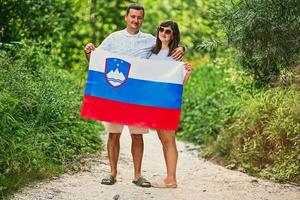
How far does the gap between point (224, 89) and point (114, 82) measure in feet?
17.8

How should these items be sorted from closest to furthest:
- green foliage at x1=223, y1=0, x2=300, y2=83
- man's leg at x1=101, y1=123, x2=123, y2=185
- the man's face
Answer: green foliage at x1=223, y1=0, x2=300, y2=83 < the man's face < man's leg at x1=101, y1=123, x2=123, y2=185

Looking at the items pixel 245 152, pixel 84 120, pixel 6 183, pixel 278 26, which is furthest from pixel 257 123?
pixel 6 183

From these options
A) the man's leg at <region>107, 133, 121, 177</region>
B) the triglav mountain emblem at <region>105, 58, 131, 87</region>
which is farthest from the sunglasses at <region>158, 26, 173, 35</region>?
the man's leg at <region>107, 133, 121, 177</region>

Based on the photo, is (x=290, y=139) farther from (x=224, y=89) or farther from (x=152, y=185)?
(x=224, y=89)

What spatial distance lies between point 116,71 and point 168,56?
544 millimetres

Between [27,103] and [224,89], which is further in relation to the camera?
[224,89]

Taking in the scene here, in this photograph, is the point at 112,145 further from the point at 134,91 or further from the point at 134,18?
the point at 134,18

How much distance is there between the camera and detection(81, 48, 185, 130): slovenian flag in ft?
22.0

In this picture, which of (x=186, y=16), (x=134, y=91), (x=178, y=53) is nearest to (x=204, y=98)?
(x=134, y=91)

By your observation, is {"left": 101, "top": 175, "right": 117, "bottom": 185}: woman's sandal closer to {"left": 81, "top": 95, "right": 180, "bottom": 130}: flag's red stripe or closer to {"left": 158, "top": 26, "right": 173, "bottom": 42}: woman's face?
{"left": 81, "top": 95, "right": 180, "bottom": 130}: flag's red stripe

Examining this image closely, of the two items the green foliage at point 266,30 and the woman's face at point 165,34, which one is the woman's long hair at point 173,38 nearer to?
the woman's face at point 165,34

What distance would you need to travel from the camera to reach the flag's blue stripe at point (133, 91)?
6.76m

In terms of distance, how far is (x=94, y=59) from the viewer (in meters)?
6.80

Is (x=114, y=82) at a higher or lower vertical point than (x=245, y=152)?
higher
